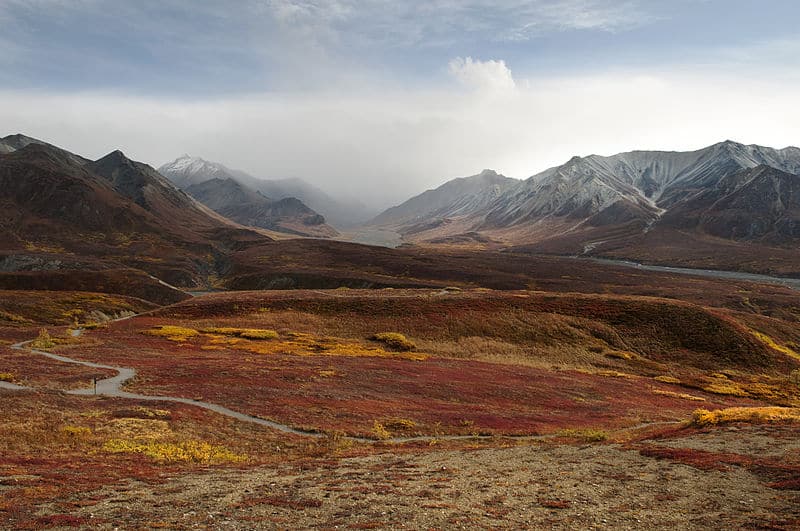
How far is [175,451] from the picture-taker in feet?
96.9

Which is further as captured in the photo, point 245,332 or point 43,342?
point 245,332

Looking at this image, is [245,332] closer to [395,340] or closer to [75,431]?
[395,340]

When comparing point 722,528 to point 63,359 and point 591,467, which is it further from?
point 63,359

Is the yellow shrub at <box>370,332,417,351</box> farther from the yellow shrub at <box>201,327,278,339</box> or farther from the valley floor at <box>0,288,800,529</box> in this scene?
the yellow shrub at <box>201,327,278,339</box>

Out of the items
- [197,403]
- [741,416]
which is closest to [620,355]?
[741,416]

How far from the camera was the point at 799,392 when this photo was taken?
66500 mm

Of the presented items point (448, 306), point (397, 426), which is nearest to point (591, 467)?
point (397, 426)

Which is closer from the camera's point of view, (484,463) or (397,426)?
(484,463)

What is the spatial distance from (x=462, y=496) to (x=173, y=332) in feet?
236

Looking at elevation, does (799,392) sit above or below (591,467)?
below

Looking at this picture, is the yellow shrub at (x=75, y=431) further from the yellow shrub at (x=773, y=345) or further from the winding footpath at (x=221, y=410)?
the yellow shrub at (x=773, y=345)

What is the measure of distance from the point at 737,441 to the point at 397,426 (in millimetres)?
24407

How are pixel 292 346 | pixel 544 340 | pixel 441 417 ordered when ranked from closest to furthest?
1. pixel 441 417
2. pixel 292 346
3. pixel 544 340

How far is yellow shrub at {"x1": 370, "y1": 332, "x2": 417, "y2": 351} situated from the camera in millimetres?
79938
